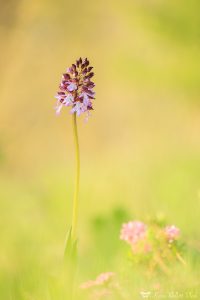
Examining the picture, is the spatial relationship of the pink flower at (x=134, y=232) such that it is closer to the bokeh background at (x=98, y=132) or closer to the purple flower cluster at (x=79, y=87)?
the bokeh background at (x=98, y=132)

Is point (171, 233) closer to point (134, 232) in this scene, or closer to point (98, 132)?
point (134, 232)

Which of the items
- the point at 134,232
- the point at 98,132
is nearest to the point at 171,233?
the point at 134,232

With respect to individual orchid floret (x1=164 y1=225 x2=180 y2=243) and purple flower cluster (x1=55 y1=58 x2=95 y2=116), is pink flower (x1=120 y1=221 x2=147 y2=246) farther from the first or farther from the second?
purple flower cluster (x1=55 y1=58 x2=95 y2=116)

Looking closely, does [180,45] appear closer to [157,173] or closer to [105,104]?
[157,173]

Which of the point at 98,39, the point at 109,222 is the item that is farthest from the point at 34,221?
the point at 98,39

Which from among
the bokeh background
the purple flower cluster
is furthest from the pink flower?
the purple flower cluster
